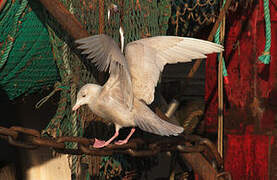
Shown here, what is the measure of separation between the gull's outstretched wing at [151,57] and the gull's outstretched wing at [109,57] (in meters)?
0.09

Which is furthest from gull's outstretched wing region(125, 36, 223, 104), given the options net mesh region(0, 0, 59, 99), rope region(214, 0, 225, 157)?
net mesh region(0, 0, 59, 99)

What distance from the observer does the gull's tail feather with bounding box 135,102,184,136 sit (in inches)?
62.7

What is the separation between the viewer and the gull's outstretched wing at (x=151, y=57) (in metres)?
1.76

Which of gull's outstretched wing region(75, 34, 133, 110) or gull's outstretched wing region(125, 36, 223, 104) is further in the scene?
gull's outstretched wing region(125, 36, 223, 104)

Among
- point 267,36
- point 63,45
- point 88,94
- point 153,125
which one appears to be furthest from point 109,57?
point 267,36

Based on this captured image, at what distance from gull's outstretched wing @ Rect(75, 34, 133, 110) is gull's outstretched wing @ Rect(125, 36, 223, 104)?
3.7 inches

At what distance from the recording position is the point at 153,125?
167 centimetres

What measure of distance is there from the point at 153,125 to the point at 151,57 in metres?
0.32

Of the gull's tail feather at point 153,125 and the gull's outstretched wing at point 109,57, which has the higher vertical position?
the gull's outstretched wing at point 109,57

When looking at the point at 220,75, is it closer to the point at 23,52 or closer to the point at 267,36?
the point at 267,36

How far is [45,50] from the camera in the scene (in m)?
2.33

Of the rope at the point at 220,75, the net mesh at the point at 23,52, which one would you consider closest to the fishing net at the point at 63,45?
the net mesh at the point at 23,52

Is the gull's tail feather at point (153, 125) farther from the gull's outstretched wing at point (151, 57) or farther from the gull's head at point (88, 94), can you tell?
the gull's head at point (88, 94)

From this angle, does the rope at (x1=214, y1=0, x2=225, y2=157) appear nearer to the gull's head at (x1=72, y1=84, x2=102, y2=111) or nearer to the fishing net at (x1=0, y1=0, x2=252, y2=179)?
the fishing net at (x1=0, y1=0, x2=252, y2=179)
